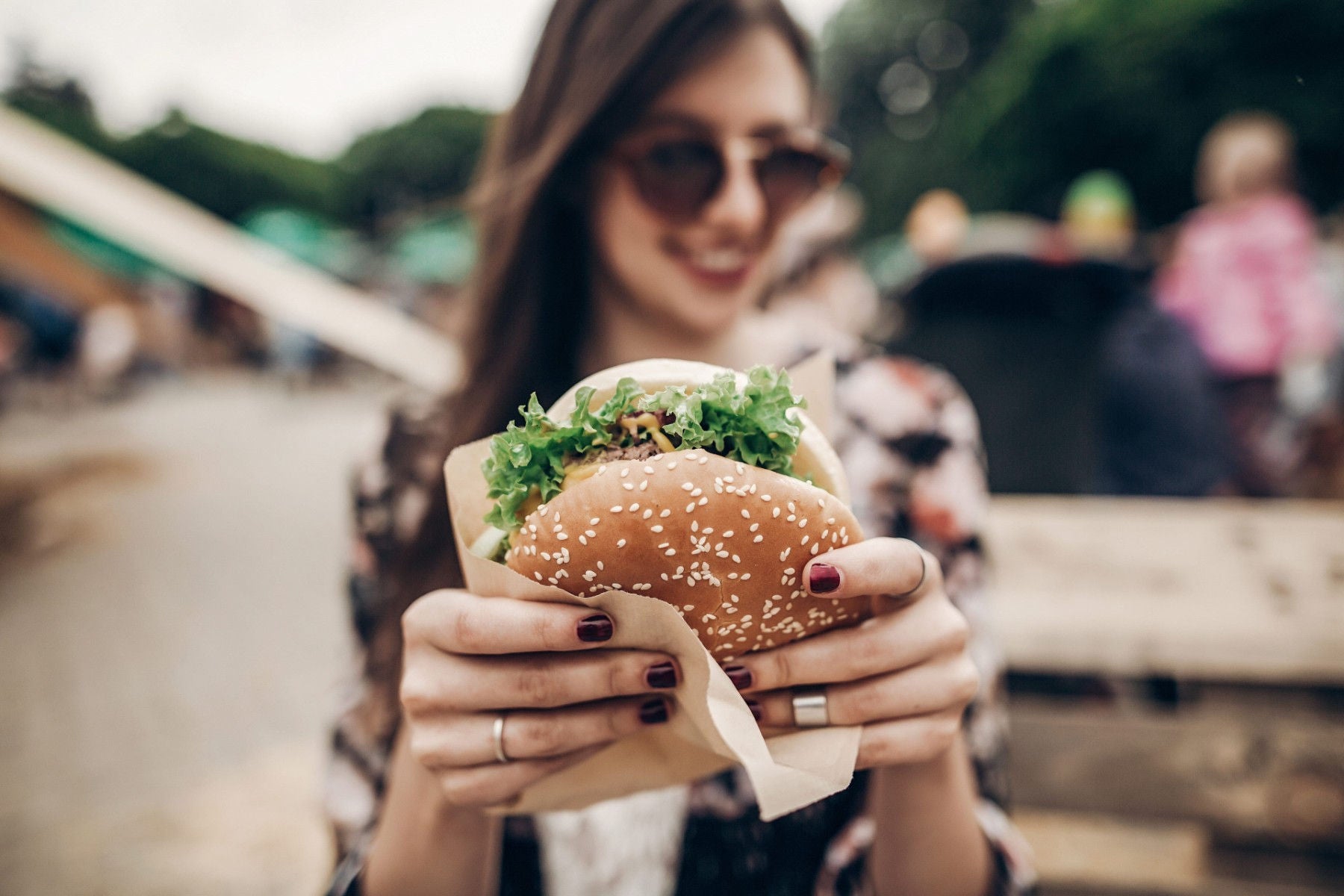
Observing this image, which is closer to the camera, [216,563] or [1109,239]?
[216,563]

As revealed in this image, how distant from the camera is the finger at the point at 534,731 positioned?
3.91ft

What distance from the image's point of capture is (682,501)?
1.08m

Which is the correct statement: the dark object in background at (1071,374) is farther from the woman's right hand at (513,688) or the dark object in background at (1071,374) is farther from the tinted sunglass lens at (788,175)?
the woman's right hand at (513,688)

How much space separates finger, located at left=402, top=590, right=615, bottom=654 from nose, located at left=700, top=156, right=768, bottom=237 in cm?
106

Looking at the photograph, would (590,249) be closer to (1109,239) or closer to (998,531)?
(998,531)

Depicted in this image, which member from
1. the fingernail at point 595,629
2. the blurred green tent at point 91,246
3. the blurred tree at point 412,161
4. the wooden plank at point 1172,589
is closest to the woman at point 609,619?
the fingernail at point 595,629

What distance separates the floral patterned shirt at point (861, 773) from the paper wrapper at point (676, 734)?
0.38 m

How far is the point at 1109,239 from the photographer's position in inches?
289

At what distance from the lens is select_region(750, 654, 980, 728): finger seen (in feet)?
3.89

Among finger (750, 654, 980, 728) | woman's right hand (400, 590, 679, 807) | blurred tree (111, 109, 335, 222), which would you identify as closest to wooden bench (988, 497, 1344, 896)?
finger (750, 654, 980, 728)

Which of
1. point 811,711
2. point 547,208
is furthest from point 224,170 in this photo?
point 811,711

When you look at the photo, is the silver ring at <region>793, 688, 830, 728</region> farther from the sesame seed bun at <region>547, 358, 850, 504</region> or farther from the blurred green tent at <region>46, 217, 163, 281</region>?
the blurred green tent at <region>46, 217, 163, 281</region>

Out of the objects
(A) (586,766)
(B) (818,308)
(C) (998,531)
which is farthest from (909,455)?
(B) (818,308)

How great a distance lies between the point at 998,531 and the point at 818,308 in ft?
11.7
